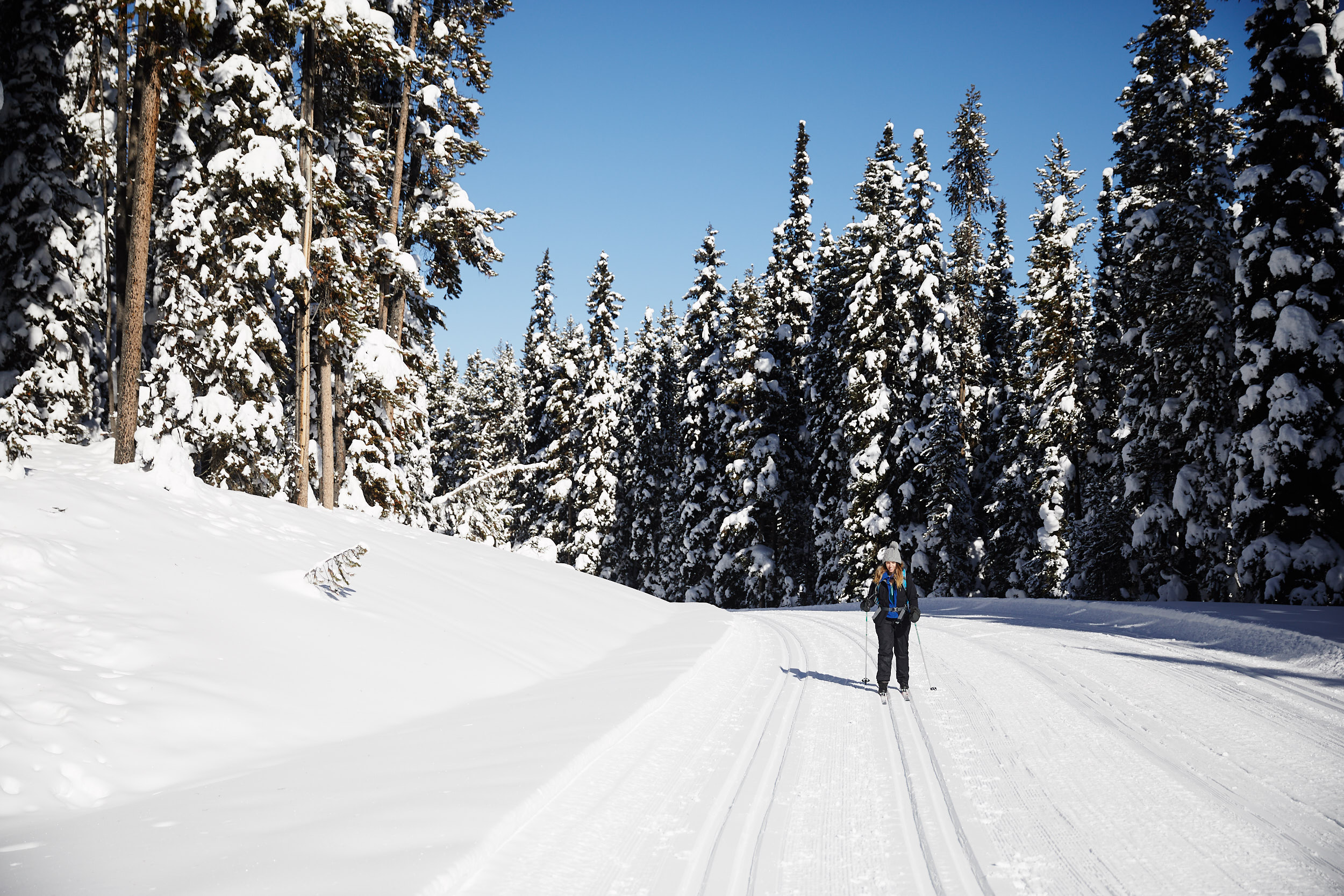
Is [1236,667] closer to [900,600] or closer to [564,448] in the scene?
[900,600]

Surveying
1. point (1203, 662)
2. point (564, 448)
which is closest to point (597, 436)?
point (564, 448)

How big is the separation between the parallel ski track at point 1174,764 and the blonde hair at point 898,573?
7.23 feet

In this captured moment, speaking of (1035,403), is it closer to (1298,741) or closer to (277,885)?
(1298,741)

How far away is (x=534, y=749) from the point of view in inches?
267

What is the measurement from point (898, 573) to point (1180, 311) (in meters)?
16.2

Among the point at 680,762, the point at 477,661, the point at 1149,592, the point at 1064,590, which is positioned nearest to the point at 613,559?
the point at 1064,590

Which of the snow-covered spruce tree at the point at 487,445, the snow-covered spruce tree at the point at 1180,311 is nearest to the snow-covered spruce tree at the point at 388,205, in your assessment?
the snow-covered spruce tree at the point at 487,445

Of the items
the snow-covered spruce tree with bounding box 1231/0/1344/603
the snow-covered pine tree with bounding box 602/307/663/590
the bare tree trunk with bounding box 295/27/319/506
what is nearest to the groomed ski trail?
the snow-covered spruce tree with bounding box 1231/0/1344/603

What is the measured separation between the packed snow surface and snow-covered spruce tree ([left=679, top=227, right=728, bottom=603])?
87.7 ft

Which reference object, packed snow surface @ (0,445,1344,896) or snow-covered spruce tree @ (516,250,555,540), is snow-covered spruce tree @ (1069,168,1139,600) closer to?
packed snow surface @ (0,445,1344,896)

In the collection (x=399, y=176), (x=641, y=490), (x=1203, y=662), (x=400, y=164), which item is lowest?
(x=1203, y=662)

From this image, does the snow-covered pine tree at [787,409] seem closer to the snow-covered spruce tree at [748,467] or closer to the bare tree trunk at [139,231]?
the snow-covered spruce tree at [748,467]

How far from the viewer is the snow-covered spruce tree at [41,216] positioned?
687 inches

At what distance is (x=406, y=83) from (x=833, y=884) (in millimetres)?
22034
